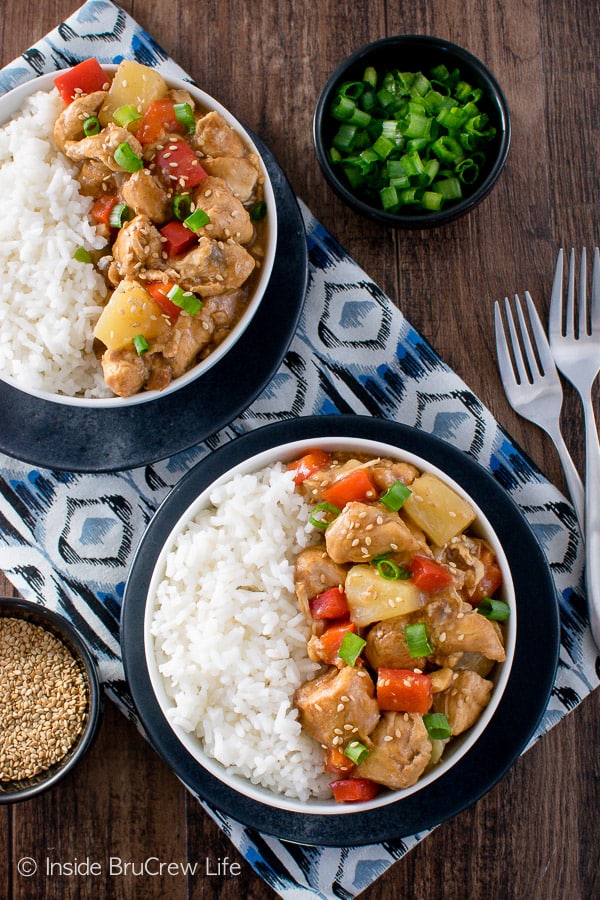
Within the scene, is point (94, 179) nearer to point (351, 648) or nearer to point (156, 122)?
Answer: point (156, 122)

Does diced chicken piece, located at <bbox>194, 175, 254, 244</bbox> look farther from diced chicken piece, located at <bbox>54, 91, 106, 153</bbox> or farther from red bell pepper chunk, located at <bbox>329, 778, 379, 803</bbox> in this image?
red bell pepper chunk, located at <bbox>329, 778, 379, 803</bbox>

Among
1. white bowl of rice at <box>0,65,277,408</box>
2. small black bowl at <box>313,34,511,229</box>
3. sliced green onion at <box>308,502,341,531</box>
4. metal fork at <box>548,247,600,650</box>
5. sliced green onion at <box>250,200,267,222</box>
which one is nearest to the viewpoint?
sliced green onion at <box>308,502,341,531</box>

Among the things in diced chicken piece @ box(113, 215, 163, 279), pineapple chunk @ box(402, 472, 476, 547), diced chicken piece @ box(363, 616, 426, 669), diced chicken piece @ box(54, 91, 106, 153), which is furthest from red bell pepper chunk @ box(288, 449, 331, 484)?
diced chicken piece @ box(54, 91, 106, 153)

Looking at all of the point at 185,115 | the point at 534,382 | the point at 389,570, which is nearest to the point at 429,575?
the point at 389,570

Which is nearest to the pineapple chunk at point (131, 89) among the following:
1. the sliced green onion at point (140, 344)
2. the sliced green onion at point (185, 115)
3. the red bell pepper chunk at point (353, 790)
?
the sliced green onion at point (185, 115)

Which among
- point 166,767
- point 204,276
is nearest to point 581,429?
point 204,276

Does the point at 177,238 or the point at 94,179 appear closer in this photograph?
the point at 177,238

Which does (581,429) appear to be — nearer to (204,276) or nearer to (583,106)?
(583,106)

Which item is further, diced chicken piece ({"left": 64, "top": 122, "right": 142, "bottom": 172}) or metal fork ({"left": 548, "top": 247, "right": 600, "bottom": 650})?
metal fork ({"left": 548, "top": 247, "right": 600, "bottom": 650})
